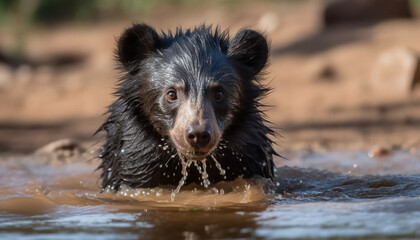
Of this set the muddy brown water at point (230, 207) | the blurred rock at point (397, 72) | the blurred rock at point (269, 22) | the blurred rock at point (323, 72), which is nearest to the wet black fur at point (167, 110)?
the muddy brown water at point (230, 207)

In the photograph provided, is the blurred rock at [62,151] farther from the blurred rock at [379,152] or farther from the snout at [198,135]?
the snout at [198,135]

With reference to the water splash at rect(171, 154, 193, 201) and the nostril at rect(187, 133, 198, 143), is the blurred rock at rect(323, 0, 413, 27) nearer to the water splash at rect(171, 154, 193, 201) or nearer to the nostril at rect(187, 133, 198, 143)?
the water splash at rect(171, 154, 193, 201)

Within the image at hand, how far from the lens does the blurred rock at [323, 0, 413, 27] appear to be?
15305 millimetres

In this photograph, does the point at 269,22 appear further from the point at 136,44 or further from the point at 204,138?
the point at 204,138

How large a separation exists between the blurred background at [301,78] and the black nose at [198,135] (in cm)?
309

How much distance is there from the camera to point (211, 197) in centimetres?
575

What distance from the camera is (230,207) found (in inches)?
214

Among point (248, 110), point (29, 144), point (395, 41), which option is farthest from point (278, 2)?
point (248, 110)

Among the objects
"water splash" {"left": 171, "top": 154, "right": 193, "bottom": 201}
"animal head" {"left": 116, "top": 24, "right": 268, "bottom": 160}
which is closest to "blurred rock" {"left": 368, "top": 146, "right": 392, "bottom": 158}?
"animal head" {"left": 116, "top": 24, "right": 268, "bottom": 160}

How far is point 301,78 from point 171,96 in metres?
8.21

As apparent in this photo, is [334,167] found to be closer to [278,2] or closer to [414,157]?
[414,157]

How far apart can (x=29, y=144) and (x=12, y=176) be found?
3.77m

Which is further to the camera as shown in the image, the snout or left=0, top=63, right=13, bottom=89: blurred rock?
left=0, top=63, right=13, bottom=89: blurred rock

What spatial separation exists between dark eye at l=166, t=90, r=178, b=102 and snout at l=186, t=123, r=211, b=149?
0.51 meters
